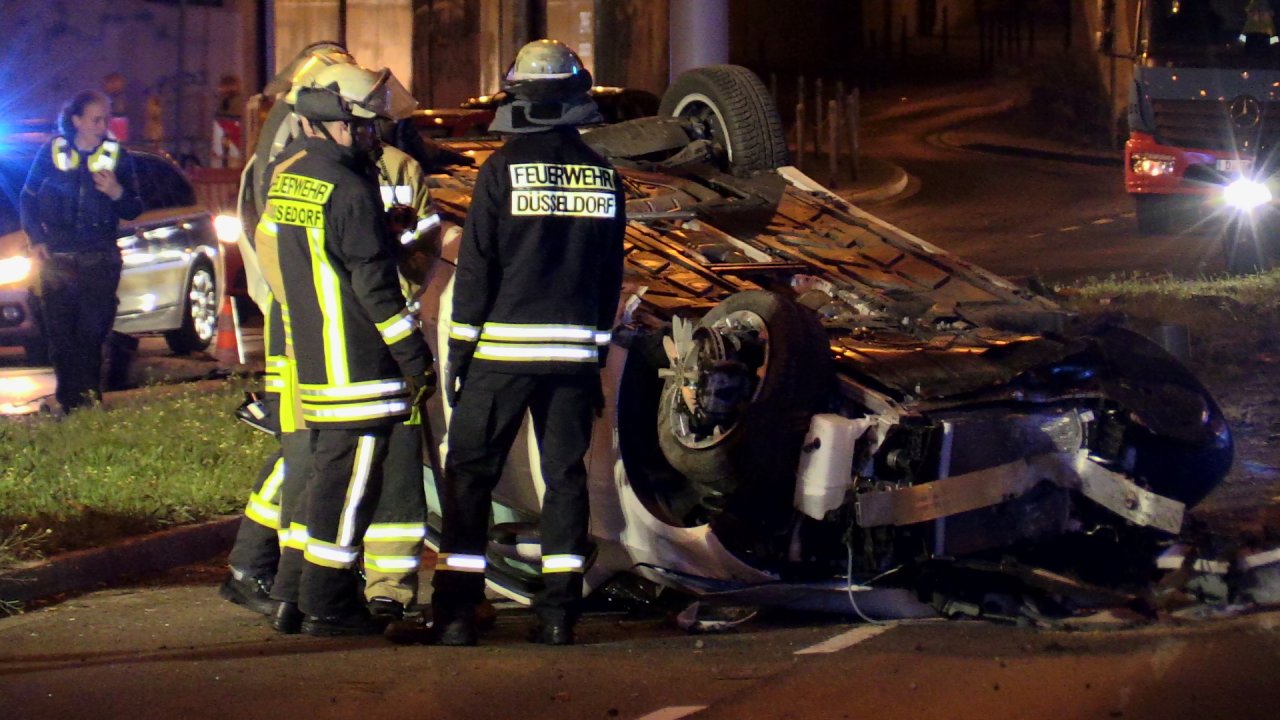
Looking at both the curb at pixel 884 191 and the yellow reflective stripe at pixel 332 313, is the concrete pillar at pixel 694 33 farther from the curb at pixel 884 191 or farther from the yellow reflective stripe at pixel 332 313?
the yellow reflective stripe at pixel 332 313

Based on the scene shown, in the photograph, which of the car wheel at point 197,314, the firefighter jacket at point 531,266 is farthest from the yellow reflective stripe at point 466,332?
the car wheel at point 197,314

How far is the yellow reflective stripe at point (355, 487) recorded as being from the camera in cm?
499

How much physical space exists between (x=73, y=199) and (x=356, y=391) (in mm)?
3880

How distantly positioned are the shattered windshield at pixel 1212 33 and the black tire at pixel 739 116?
6554mm

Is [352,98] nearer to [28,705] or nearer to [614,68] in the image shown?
[28,705]

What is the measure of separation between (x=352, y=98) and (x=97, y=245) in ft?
12.5

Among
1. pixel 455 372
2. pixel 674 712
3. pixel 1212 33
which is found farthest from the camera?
pixel 1212 33

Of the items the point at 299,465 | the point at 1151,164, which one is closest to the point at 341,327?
the point at 299,465

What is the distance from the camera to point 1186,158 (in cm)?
1356

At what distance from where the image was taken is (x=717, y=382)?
4.80 metres

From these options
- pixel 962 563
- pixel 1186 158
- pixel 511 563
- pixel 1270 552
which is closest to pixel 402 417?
pixel 511 563

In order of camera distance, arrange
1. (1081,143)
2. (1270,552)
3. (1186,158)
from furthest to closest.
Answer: (1081,143)
(1186,158)
(1270,552)

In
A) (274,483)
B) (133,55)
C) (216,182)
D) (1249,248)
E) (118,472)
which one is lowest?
(118,472)

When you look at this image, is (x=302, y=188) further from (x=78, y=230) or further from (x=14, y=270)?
(x=14, y=270)
